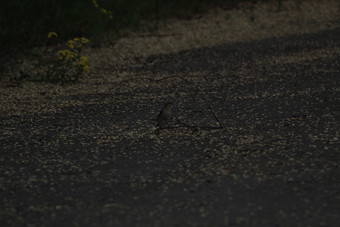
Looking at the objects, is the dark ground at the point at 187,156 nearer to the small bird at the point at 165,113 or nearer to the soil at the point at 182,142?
the soil at the point at 182,142

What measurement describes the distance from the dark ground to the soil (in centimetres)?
1

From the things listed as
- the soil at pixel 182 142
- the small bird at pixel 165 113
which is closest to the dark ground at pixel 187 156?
the soil at pixel 182 142

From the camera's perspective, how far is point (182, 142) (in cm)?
634

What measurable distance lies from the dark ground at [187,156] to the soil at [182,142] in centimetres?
1

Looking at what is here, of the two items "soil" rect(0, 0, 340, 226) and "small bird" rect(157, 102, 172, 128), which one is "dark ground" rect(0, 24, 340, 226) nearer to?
A: "soil" rect(0, 0, 340, 226)

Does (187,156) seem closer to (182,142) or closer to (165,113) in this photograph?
(182,142)

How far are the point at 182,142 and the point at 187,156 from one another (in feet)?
1.56

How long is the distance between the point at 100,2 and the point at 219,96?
6.72m

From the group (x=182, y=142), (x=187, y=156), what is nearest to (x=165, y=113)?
(x=182, y=142)

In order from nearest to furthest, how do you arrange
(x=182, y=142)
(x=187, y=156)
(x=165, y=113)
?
(x=187, y=156)
(x=182, y=142)
(x=165, y=113)

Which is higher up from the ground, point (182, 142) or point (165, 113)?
point (165, 113)

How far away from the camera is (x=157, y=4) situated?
1566 cm

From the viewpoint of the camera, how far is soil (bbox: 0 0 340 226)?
181 inches

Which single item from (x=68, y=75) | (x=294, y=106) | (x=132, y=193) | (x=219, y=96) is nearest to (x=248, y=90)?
(x=219, y=96)
